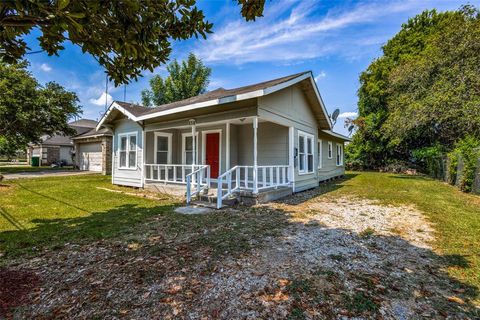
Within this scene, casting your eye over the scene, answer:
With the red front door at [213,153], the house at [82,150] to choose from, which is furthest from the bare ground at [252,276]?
the house at [82,150]

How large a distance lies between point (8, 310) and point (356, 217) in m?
6.50

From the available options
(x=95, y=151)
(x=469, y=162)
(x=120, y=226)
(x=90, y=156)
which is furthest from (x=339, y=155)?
(x=90, y=156)

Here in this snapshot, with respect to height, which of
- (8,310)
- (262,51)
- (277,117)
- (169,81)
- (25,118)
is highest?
(169,81)

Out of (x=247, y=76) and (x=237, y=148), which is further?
(x=247, y=76)

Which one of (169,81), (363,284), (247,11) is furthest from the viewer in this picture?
(169,81)

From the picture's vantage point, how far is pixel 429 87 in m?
15.3

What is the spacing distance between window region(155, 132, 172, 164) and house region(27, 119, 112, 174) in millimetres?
6906

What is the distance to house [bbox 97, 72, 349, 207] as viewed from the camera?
25.9 feet

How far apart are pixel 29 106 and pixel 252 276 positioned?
2308 centimetres

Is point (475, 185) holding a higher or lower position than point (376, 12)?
lower

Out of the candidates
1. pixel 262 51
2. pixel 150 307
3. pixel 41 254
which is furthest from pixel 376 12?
pixel 41 254

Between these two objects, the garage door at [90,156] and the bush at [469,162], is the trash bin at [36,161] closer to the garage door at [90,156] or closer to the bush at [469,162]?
the garage door at [90,156]

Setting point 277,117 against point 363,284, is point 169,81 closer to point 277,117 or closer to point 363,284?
point 277,117

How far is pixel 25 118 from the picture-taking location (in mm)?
17547
